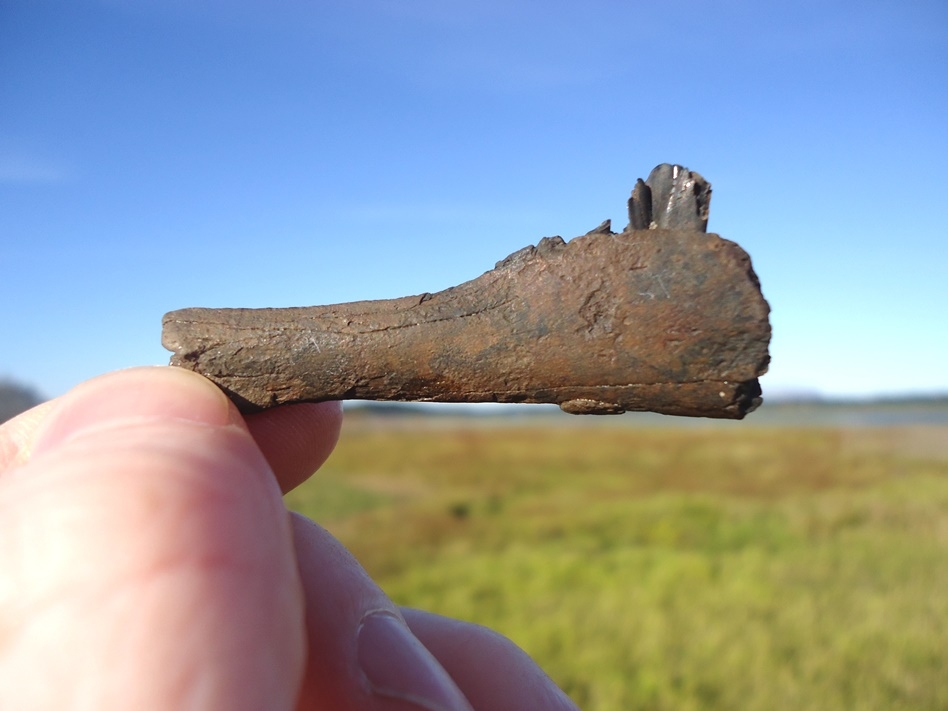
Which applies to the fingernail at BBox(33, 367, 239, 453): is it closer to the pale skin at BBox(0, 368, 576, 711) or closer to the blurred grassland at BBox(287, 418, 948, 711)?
the pale skin at BBox(0, 368, 576, 711)

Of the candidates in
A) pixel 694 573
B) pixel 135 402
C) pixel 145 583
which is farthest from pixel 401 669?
pixel 694 573

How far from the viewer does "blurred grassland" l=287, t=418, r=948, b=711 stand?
5.84 metres

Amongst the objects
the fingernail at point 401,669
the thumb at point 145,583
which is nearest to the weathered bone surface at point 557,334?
the thumb at point 145,583

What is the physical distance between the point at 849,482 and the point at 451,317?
14422mm

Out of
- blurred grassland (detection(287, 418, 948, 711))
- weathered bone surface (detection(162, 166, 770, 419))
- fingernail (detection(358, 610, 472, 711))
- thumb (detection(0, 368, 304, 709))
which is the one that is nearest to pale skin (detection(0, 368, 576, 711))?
thumb (detection(0, 368, 304, 709))

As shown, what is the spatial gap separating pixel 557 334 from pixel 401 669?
4.10 feet

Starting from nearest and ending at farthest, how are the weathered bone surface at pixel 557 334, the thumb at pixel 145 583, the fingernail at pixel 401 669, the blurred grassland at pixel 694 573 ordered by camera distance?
the thumb at pixel 145 583 < the weathered bone surface at pixel 557 334 < the fingernail at pixel 401 669 < the blurred grassland at pixel 694 573

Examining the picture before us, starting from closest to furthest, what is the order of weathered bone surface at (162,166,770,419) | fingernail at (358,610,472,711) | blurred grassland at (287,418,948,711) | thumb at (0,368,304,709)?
thumb at (0,368,304,709) → weathered bone surface at (162,166,770,419) → fingernail at (358,610,472,711) → blurred grassland at (287,418,948,711)

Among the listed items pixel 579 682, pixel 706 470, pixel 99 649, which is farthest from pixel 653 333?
pixel 706 470

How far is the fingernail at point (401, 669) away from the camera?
2.22 m

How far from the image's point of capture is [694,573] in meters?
8.03

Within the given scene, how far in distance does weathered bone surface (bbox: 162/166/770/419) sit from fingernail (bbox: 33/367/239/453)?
0.17 meters

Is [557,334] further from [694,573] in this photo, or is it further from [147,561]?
[694,573]

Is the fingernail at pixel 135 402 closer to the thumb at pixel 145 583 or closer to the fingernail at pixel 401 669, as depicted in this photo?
the thumb at pixel 145 583
